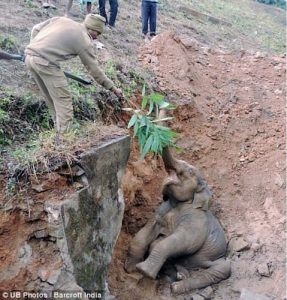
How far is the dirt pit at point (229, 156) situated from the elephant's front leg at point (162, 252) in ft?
0.89

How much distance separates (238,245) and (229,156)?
1.71 m

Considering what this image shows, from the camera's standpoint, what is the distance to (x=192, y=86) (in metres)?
8.57

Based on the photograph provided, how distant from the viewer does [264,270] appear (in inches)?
238

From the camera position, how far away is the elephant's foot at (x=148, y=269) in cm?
587

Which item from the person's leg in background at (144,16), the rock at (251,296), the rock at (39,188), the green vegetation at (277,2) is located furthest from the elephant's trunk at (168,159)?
the green vegetation at (277,2)

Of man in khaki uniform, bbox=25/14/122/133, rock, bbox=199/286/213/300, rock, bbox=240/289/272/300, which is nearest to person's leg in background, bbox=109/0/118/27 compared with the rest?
man in khaki uniform, bbox=25/14/122/133

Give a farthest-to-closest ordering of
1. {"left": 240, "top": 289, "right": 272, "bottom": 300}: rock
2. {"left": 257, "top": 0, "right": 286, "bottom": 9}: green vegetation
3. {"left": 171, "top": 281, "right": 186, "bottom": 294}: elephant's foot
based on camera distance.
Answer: {"left": 257, "top": 0, "right": 286, "bottom": 9}: green vegetation, {"left": 171, "top": 281, "right": 186, "bottom": 294}: elephant's foot, {"left": 240, "top": 289, "right": 272, "bottom": 300}: rock

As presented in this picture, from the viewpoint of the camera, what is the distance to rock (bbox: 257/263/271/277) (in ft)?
19.8

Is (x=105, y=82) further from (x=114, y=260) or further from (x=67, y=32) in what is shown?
(x=114, y=260)

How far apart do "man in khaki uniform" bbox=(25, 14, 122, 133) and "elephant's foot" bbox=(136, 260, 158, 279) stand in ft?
6.22

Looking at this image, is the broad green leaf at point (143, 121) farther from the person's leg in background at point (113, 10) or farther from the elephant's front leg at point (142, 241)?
the person's leg in background at point (113, 10)

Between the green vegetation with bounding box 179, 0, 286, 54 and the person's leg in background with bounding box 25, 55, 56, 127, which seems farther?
the green vegetation with bounding box 179, 0, 286, 54

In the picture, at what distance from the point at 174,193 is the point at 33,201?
7.83 ft

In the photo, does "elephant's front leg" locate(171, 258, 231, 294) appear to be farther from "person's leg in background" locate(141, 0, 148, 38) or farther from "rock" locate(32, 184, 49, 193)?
"person's leg in background" locate(141, 0, 148, 38)
